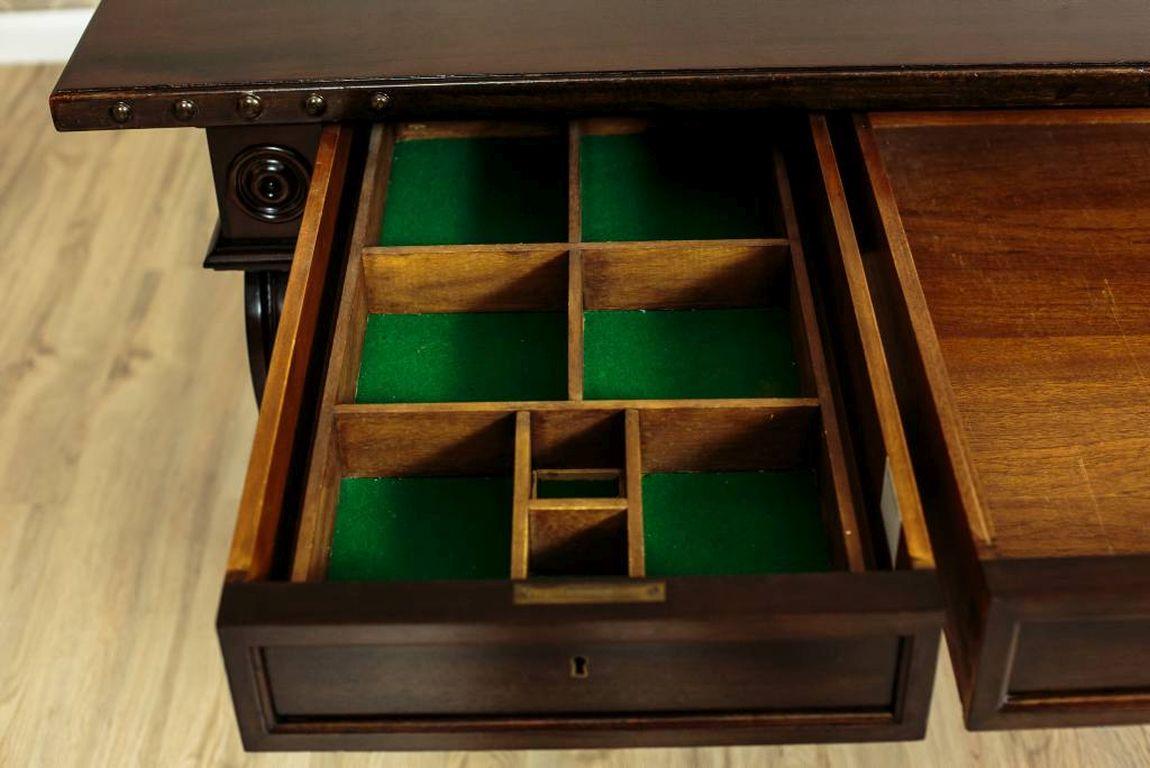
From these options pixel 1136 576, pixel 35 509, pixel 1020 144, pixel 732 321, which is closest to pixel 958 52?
pixel 1020 144

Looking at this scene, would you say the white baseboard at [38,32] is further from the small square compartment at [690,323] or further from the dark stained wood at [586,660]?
the dark stained wood at [586,660]

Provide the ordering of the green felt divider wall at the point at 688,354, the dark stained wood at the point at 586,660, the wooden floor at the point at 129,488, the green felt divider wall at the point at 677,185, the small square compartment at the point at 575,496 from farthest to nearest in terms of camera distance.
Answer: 1. the wooden floor at the point at 129,488
2. the green felt divider wall at the point at 677,185
3. the green felt divider wall at the point at 688,354
4. the small square compartment at the point at 575,496
5. the dark stained wood at the point at 586,660

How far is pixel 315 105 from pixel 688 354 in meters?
0.36

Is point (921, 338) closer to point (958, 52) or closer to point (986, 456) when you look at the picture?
A: point (986, 456)

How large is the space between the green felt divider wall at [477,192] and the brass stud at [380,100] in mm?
132

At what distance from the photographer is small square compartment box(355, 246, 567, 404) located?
1.08 m

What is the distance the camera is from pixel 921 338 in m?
0.94

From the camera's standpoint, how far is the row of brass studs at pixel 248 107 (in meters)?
1.12

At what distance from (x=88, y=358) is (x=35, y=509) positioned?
0.27 m

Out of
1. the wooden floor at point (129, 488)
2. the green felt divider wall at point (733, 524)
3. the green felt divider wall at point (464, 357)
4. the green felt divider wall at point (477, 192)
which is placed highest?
the green felt divider wall at point (477, 192)

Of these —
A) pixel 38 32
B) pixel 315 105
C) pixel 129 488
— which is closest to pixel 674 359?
pixel 315 105

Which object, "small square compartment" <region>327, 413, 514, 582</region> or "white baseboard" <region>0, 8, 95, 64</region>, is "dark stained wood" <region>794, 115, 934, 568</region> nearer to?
"small square compartment" <region>327, 413, 514, 582</region>

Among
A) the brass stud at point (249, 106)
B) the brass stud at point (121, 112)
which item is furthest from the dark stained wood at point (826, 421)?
the brass stud at point (121, 112)

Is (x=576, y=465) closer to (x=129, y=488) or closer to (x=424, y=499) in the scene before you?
(x=424, y=499)
